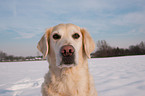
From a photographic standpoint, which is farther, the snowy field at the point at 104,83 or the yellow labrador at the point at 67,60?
the snowy field at the point at 104,83

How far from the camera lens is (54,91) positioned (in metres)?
2.23

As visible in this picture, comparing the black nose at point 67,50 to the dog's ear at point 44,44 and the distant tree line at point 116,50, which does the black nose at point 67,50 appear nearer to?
the dog's ear at point 44,44

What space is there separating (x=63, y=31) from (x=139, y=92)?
3242mm

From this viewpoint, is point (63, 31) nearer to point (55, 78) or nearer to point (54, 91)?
point (55, 78)

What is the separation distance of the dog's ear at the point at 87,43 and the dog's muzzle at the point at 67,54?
51 cm

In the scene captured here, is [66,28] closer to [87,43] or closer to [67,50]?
[87,43]

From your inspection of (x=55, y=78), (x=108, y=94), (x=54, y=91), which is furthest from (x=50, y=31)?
(x=108, y=94)

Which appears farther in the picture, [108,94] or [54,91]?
[108,94]

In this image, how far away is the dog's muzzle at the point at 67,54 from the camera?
6.70ft

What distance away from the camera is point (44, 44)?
8.44 ft

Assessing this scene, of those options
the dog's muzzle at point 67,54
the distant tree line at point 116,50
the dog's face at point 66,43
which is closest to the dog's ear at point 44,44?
the dog's face at point 66,43

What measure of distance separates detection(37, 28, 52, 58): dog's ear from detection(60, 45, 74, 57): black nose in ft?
1.85

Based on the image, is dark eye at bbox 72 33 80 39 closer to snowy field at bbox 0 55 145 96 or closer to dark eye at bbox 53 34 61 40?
dark eye at bbox 53 34 61 40

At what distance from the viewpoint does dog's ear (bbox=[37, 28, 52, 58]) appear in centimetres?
251
